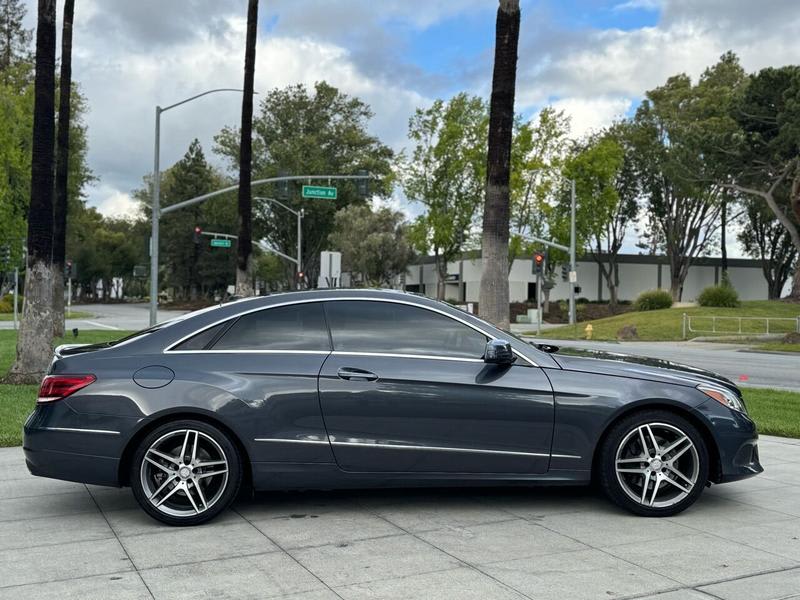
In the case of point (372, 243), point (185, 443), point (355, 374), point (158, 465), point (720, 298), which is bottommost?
point (158, 465)

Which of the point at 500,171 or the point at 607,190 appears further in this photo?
the point at 607,190

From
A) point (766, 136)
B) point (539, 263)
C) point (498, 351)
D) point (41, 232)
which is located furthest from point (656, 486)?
point (766, 136)

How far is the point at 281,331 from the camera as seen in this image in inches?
217

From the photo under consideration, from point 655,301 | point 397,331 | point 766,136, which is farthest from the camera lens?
point 655,301

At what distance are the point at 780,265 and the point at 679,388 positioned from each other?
224 feet

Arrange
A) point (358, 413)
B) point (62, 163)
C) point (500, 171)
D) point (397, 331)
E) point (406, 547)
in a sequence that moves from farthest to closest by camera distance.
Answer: point (62, 163) → point (500, 171) → point (397, 331) → point (358, 413) → point (406, 547)

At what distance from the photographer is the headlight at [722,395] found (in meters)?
5.56

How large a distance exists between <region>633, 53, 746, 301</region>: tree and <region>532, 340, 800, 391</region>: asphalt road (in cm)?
2492

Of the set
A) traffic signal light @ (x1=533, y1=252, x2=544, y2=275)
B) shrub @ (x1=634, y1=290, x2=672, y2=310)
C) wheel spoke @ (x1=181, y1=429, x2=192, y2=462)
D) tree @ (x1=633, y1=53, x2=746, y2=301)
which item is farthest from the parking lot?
tree @ (x1=633, y1=53, x2=746, y2=301)

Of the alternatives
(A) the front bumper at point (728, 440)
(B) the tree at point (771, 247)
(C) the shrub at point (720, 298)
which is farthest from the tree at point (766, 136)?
(A) the front bumper at point (728, 440)

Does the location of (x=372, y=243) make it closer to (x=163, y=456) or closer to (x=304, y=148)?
(x=304, y=148)

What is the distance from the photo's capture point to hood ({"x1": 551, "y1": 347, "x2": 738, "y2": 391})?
555cm

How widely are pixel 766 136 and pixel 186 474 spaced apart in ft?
146

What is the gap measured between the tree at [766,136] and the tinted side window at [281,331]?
3936cm
